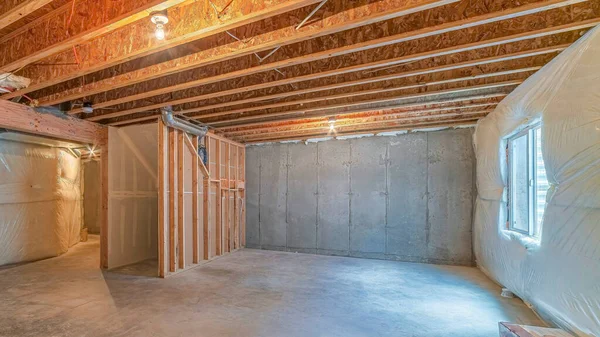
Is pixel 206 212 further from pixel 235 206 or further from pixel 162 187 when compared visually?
pixel 162 187

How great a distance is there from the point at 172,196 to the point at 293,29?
138 inches

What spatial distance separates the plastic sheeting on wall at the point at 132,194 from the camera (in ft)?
16.6

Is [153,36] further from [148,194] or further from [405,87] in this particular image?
[148,194]

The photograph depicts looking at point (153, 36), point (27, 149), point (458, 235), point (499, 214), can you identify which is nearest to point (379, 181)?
point (458, 235)

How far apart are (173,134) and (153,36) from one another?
2.51 meters

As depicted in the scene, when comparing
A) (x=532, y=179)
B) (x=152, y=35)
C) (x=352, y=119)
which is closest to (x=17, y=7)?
(x=152, y=35)

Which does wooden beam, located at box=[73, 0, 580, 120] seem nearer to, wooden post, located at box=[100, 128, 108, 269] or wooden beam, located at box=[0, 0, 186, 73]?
wooden beam, located at box=[0, 0, 186, 73]

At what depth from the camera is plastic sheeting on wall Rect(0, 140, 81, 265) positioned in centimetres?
516

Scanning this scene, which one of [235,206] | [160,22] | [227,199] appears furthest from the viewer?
[235,206]

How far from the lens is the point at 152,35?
2.35m

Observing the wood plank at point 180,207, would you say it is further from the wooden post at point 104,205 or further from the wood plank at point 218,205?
the wooden post at point 104,205

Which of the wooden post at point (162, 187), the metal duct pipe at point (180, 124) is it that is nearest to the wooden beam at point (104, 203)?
the wooden post at point (162, 187)

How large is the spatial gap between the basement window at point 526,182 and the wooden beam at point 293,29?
216cm

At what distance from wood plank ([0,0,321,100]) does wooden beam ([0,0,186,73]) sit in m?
0.01
